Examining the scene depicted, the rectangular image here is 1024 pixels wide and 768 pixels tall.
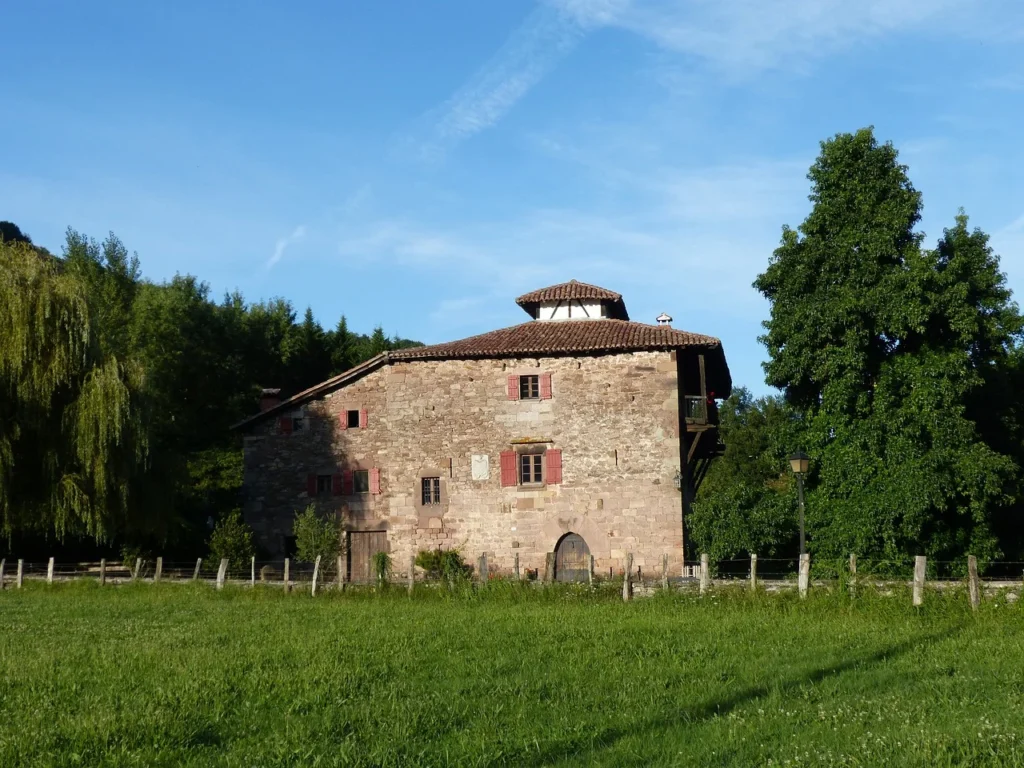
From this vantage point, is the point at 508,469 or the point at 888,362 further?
the point at 508,469

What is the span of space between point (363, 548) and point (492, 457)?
5.33 metres

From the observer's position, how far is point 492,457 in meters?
33.1

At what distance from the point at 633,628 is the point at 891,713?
6767mm

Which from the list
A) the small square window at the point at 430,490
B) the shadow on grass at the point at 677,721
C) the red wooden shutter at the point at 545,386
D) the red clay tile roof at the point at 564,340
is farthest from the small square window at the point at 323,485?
the shadow on grass at the point at 677,721

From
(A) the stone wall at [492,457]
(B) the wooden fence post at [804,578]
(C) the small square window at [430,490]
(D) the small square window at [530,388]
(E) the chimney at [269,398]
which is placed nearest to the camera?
(B) the wooden fence post at [804,578]

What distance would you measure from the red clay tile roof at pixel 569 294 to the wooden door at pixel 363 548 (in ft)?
33.8

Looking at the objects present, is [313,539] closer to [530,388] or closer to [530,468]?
[530,468]

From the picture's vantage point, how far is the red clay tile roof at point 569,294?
37156 millimetres

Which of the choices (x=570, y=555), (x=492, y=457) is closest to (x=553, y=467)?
(x=492, y=457)

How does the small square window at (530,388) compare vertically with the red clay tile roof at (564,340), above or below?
below

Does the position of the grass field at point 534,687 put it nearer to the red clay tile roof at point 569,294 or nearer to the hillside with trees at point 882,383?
the hillside with trees at point 882,383

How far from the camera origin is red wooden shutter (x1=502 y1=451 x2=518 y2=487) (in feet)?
107

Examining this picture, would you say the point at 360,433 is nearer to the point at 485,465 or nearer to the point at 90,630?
the point at 485,465

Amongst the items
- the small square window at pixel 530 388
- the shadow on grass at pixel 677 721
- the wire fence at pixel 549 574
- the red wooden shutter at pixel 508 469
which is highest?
the small square window at pixel 530 388
